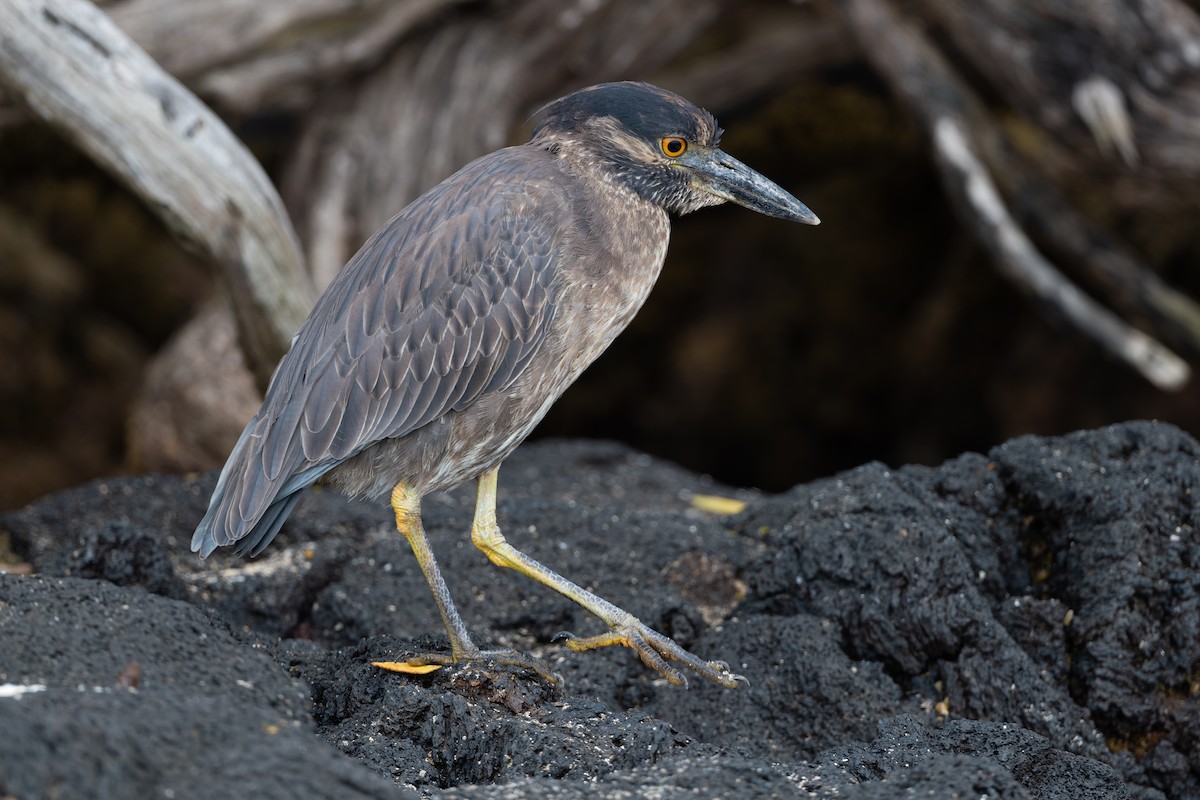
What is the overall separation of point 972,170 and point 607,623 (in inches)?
133

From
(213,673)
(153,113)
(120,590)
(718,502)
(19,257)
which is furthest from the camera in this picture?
(19,257)

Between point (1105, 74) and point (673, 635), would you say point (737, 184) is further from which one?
point (1105, 74)

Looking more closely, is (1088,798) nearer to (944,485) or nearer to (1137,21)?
(944,485)

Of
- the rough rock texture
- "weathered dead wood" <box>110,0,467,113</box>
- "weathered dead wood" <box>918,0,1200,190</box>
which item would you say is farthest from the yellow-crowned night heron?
"weathered dead wood" <box>918,0,1200,190</box>

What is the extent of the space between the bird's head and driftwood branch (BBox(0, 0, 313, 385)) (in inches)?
67.7

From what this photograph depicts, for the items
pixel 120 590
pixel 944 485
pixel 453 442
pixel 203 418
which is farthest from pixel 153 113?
pixel 944 485

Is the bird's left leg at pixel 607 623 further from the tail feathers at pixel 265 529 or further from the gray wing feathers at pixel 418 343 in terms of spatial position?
the tail feathers at pixel 265 529

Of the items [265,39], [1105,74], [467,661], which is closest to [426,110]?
[265,39]

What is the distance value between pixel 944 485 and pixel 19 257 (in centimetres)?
659

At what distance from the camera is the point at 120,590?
115 inches

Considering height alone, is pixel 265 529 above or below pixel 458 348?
below

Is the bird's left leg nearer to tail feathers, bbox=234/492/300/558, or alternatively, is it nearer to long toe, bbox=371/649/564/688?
long toe, bbox=371/649/564/688

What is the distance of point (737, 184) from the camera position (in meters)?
3.86

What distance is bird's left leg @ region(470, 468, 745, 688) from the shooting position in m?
3.49
